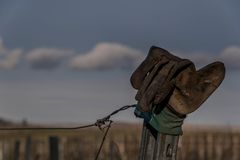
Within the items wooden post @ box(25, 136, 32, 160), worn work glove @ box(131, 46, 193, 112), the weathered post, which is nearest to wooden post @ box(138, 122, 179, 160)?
the weathered post

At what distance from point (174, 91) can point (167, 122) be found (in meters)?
0.12

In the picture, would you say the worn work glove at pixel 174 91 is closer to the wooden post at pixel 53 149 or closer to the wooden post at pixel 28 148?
the wooden post at pixel 53 149

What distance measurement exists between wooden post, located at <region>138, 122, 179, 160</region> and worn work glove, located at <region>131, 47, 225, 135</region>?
4 cm

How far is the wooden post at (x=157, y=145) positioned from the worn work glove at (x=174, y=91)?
1.5 inches

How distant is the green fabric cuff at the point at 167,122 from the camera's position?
282 centimetres

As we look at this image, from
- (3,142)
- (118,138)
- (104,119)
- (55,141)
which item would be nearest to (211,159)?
(118,138)

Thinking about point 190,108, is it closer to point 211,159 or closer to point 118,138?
point 118,138

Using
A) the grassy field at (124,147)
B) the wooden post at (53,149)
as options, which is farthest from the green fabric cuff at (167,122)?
the grassy field at (124,147)

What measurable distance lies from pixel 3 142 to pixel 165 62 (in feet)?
30.4

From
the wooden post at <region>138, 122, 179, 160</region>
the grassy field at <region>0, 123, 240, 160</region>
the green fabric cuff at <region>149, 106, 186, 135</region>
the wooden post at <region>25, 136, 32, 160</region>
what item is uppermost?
the grassy field at <region>0, 123, 240, 160</region>

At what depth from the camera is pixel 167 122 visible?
111 inches

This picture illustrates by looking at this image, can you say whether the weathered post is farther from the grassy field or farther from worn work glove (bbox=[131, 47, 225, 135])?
the grassy field

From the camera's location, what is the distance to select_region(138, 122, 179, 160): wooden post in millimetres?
2834

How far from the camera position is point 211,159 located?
15.0m
